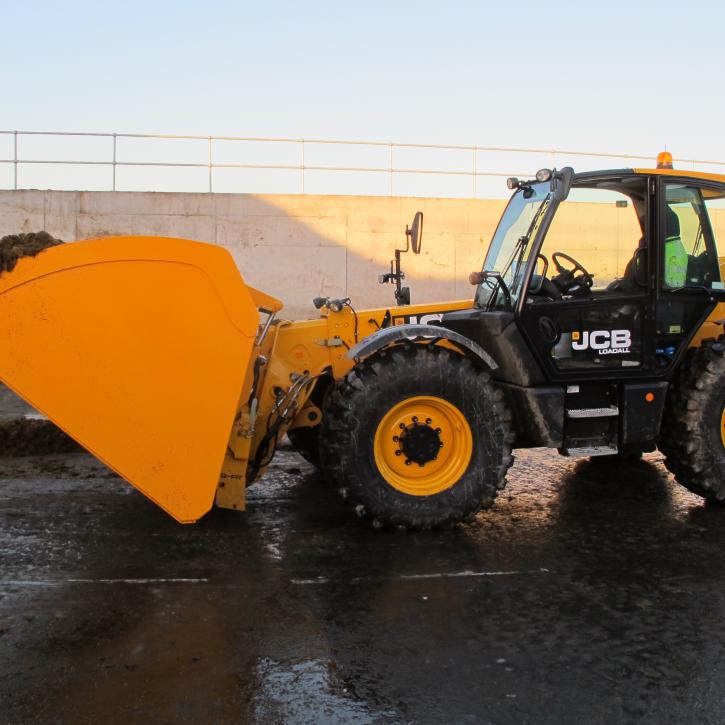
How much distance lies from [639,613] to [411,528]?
161 cm

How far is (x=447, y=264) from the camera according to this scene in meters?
18.0

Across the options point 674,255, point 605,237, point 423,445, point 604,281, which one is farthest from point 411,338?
point 674,255

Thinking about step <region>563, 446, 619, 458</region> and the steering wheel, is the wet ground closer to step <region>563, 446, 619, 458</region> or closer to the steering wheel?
step <region>563, 446, 619, 458</region>

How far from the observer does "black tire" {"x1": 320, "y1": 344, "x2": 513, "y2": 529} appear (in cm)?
519

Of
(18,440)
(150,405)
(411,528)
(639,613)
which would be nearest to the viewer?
(639,613)

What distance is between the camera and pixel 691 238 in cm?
596

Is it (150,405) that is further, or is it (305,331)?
(305,331)

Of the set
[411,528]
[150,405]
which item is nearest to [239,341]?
[150,405]

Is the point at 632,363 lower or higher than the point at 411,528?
higher

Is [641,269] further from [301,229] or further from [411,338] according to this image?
[301,229]

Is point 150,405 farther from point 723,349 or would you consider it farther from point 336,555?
point 723,349

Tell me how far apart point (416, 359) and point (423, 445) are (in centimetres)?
56

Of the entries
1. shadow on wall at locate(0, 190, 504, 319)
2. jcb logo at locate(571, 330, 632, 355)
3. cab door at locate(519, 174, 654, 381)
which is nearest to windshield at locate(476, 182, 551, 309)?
cab door at locate(519, 174, 654, 381)

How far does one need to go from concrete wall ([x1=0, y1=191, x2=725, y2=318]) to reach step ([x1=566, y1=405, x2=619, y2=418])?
11.9m
